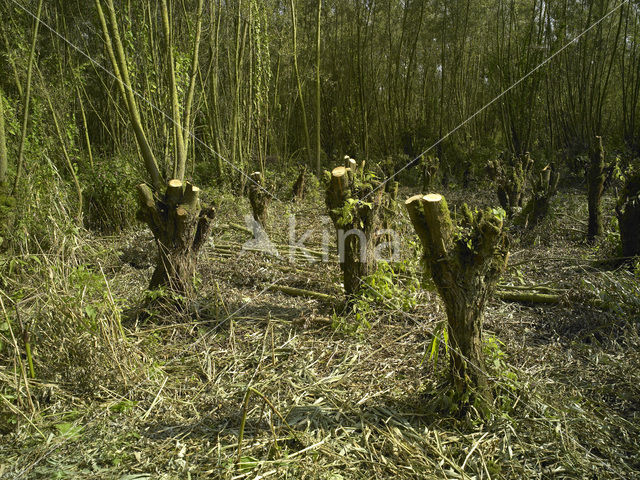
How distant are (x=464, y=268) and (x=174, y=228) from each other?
1.74 m

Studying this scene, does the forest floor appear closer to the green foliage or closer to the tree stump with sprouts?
the green foliage

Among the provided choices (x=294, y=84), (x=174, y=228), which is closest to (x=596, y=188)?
(x=174, y=228)

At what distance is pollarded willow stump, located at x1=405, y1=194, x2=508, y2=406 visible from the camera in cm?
161

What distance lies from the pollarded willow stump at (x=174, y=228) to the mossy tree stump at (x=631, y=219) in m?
2.80

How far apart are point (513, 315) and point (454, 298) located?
115 cm

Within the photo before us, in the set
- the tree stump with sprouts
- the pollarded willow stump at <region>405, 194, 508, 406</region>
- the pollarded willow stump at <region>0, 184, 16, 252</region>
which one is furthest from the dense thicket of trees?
the pollarded willow stump at <region>405, 194, 508, 406</region>

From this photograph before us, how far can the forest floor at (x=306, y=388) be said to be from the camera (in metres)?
1.53

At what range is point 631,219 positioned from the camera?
289cm

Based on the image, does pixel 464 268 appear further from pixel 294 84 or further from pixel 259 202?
pixel 294 84

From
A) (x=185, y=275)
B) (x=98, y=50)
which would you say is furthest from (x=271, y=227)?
(x=98, y=50)

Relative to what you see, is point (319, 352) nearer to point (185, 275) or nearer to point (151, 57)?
point (185, 275)

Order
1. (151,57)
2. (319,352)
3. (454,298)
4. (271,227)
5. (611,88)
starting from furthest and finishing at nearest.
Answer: (611,88)
(271,227)
(151,57)
(319,352)
(454,298)

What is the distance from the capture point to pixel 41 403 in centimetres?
180

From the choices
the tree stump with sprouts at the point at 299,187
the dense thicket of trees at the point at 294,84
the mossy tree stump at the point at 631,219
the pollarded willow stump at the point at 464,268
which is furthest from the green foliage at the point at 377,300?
the tree stump with sprouts at the point at 299,187
